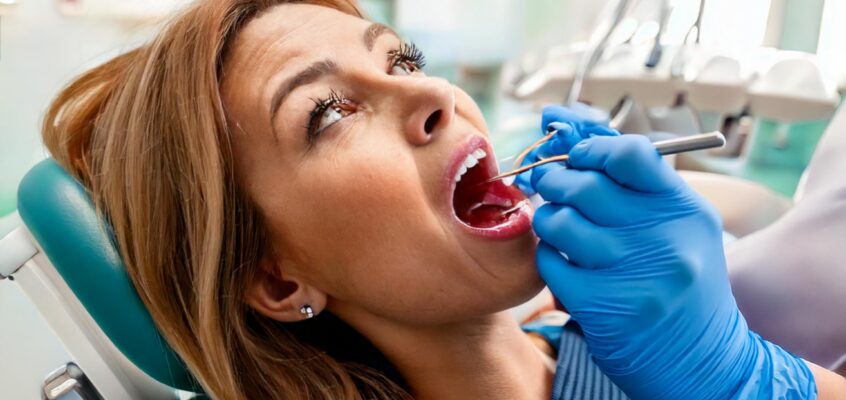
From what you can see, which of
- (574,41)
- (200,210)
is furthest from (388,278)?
(574,41)

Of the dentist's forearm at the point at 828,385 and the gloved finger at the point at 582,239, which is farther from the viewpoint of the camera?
the dentist's forearm at the point at 828,385

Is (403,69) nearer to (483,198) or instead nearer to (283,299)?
(483,198)

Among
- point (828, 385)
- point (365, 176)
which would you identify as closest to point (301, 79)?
point (365, 176)

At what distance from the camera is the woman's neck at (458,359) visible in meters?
1.05

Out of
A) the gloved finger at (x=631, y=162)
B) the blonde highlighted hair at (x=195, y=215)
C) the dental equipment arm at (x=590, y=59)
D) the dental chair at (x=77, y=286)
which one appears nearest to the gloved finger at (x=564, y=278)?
the gloved finger at (x=631, y=162)

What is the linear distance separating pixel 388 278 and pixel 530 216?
24 cm

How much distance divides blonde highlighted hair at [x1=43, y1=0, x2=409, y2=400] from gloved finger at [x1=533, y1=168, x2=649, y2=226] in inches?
18.6

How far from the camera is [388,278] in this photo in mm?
903

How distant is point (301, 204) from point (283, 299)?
0.65 ft

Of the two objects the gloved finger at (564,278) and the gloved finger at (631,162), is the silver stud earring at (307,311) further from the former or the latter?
the gloved finger at (631,162)

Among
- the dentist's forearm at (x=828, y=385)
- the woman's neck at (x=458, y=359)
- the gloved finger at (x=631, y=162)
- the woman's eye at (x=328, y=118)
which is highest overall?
the woman's eye at (x=328, y=118)

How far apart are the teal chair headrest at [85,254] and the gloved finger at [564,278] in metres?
0.62

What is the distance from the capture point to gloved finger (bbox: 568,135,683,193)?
825mm

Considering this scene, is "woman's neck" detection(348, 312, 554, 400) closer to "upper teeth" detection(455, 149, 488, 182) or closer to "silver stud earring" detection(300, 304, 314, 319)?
"silver stud earring" detection(300, 304, 314, 319)
